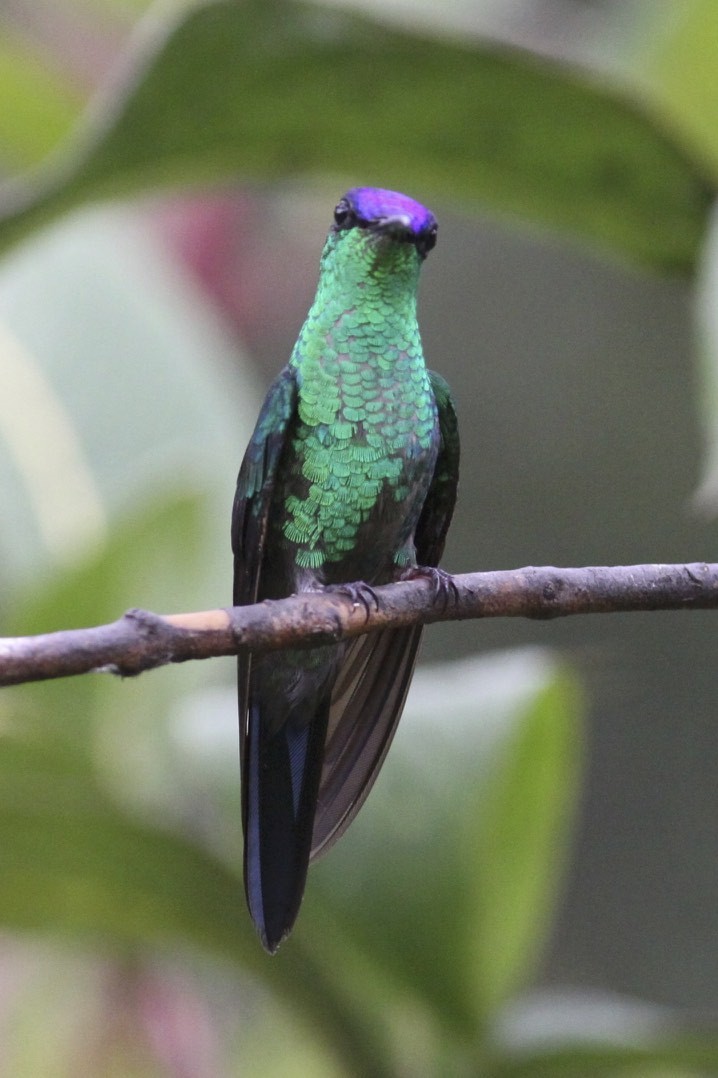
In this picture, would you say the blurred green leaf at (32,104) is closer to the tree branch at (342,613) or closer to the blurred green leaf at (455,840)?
the blurred green leaf at (455,840)

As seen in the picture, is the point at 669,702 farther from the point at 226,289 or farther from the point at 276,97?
the point at 276,97

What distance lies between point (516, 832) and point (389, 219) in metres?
0.85

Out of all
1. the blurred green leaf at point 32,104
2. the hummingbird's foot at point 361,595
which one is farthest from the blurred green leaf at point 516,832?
the blurred green leaf at point 32,104

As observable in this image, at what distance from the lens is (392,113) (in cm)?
222

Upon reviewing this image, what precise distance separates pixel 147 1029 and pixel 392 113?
165 cm

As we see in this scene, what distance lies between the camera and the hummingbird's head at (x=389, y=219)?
1775mm

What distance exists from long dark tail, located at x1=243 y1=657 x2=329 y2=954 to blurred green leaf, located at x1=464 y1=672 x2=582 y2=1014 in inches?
10.8

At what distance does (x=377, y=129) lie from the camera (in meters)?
2.26

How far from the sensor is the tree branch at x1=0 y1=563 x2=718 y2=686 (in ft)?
3.37

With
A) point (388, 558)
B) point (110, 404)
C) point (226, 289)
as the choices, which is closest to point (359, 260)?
point (388, 558)

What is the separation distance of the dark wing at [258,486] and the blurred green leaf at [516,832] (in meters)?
0.44

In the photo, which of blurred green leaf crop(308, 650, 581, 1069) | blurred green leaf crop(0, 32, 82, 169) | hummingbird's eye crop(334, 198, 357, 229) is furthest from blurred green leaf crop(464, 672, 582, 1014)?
blurred green leaf crop(0, 32, 82, 169)

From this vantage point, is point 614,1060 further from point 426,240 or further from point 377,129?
point 377,129

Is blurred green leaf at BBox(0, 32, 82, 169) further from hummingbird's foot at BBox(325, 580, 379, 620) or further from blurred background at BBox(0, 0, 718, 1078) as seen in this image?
hummingbird's foot at BBox(325, 580, 379, 620)
